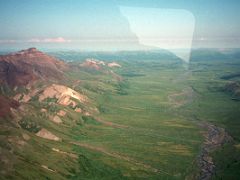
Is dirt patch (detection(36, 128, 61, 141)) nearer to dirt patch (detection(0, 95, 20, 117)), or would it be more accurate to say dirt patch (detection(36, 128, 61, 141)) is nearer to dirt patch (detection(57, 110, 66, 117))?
dirt patch (detection(0, 95, 20, 117))

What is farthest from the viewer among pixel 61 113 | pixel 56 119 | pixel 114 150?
pixel 61 113

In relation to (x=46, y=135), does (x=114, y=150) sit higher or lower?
lower

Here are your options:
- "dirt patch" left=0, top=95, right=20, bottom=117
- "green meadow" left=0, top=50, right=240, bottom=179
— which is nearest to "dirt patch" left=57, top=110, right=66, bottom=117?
"green meadow" left=0, top=50, right=240, bottom=179

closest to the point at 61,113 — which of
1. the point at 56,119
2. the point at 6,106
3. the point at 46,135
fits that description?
the point at 56,119

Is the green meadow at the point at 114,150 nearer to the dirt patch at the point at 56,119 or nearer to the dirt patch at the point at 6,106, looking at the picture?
the dirt patch at the point at 56,119

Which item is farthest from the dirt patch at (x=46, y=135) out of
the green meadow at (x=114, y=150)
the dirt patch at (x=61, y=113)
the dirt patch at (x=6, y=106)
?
the dirt patch at (x=61, y=113)

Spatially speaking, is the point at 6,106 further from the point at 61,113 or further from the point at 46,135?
the point at 61,113

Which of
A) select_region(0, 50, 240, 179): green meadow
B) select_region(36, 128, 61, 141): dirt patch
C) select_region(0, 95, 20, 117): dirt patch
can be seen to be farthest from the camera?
select_region(0, 95, 20, 117): dirt patch

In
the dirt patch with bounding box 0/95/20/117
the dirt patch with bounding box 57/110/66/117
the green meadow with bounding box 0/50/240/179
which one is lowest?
the green meadow with bounding box 0/50/240/179

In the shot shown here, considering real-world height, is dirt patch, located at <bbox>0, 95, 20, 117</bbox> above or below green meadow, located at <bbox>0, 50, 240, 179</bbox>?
above

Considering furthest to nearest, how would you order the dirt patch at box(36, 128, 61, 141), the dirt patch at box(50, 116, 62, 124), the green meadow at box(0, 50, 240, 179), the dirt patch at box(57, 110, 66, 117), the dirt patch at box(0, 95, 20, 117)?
the dirt patch at box(57, 110, 66, 117) → the dirt patch at box(50, 116, 62, 124) → the dirt patch at box(0, 95, 20, 117) → the dirt patch at box(36, 128, 61, 141) → the green meadow at box(0, 50, 240, 179)

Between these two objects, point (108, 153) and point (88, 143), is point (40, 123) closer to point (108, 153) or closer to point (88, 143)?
point (88, 143)

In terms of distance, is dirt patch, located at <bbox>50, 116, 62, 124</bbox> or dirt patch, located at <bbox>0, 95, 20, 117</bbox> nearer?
dirt patch, located at <bbox>0, 95, 20, 117</bbox>

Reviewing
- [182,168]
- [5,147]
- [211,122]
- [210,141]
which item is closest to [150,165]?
[182,168]
